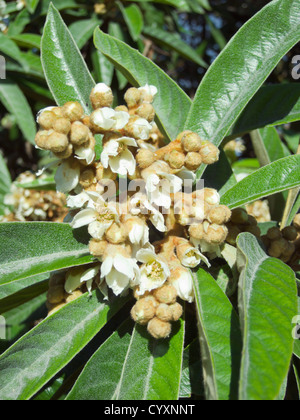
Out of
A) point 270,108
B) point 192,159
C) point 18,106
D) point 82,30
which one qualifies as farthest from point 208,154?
point 82,30

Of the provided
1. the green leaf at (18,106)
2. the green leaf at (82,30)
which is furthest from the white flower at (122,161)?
the green leaf at (82,30)

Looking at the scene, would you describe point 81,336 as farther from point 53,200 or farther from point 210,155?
point 53,200

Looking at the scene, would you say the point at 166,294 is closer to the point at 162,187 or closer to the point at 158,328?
the point at 158,328

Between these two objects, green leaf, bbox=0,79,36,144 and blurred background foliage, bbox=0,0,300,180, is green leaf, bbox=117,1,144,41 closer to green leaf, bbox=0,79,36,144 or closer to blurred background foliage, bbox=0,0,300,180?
blurred background foliage, bbox=0,0,300,180

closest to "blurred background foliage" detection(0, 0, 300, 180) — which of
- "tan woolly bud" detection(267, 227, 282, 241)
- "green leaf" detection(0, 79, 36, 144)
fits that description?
"green leaf" detection(0, 79, 36, 144)

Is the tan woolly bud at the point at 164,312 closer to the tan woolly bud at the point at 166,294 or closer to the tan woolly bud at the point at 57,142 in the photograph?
the tan woolly bud at the point at 166,294

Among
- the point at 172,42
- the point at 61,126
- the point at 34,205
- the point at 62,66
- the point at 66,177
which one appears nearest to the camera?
the point at 61,126
